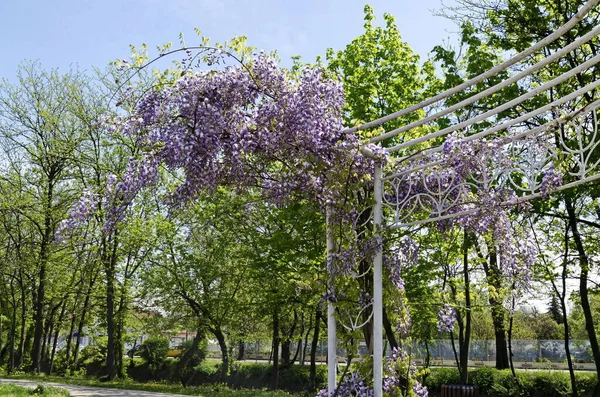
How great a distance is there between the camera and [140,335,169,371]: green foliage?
2183 cm

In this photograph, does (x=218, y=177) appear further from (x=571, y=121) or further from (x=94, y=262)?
(x=94, y=262)

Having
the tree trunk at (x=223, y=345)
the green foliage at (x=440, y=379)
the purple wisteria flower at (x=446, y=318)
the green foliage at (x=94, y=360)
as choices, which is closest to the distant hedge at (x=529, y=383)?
the green foliage at (x=440, y=379)

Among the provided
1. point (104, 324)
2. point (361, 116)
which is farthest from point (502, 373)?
point (104, 324)

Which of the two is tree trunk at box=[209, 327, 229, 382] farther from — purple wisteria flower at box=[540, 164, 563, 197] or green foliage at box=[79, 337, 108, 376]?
purple wisteria flower at box=[540, 164, 563, 197]

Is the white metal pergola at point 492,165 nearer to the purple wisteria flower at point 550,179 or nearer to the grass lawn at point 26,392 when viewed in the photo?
the purple wisteria flower at point 550,179

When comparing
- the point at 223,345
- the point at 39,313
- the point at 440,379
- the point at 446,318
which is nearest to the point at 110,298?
the point at 39,313

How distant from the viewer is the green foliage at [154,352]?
21828mm

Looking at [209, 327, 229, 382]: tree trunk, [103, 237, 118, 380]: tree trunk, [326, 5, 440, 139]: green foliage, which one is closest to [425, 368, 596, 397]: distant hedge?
[209, 327, 229, 382]: tree trunk

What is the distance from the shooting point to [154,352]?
21.9 m

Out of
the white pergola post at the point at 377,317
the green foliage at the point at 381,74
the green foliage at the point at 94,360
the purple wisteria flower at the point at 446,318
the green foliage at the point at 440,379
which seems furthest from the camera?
the green foliage at the point at 94,360

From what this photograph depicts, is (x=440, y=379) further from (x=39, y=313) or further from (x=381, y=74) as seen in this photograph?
(x=39, y=313)

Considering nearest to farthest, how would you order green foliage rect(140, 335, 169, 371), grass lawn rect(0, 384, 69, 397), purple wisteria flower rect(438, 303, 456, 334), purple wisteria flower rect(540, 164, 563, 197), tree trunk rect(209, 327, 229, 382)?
purple wisteria flower rect(540, 164, 563, 197) < purple wisteria flower rect(438, 303, 456, 334) < grass lawn rect(0, 384, 69, 397) < tree trunk rect(209, 327, 229, 382) < green foliage rect(140, 335, 169, 371)

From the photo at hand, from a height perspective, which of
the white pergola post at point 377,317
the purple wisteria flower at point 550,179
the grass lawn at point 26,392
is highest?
the purple wisteria flower at point 550,179

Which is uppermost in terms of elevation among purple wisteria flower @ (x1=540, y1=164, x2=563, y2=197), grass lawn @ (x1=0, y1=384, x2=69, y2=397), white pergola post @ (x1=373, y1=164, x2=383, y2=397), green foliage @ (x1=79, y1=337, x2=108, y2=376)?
purple wisteria flower @ (x1=540, y1=164, x2=563, y2=197)
